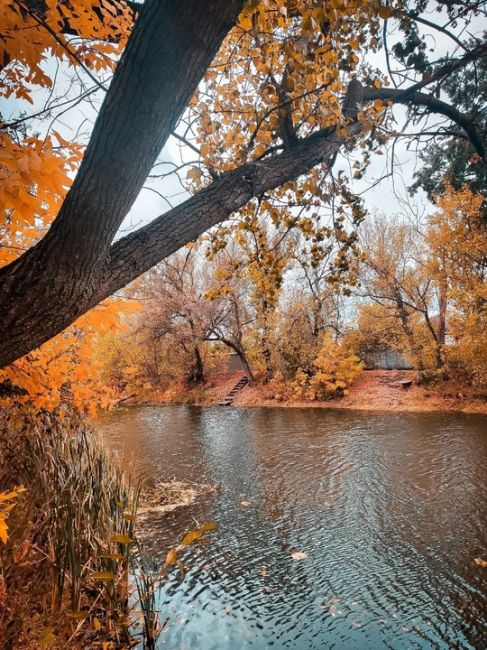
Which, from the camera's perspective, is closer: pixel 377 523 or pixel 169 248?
pixel 169 248

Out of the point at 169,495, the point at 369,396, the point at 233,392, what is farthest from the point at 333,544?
the point at 233,392

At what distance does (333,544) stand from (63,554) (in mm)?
3147

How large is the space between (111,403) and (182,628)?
6.80ft

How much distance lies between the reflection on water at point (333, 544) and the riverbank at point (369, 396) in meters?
3.88

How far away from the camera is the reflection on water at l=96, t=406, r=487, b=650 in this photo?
3.50 meters

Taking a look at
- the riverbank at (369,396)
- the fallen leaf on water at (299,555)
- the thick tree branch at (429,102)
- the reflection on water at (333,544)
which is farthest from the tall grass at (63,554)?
the riverbank at (369,396)

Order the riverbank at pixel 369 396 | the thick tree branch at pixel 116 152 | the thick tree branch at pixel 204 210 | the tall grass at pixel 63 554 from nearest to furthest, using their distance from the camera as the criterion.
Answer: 1. the thick tree branch at pixel 116 152
2. the thick tree branch at pixel 204 210
3. the tall grass at pixel 63 554
4. the riverbank at pixel 369 396

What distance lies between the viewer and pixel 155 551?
4.82 m

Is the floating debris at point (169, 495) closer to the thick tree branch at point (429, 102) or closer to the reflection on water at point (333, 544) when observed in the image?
the reflection on water at point (333, 544)

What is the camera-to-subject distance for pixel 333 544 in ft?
16.1

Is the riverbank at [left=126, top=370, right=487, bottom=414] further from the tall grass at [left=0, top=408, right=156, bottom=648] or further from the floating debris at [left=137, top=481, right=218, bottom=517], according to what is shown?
the tall grass at [left=0, top=408, right=156, bottom=648]

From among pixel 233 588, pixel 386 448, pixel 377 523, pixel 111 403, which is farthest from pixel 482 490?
pixel 111 403

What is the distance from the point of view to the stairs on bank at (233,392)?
19.8 meters

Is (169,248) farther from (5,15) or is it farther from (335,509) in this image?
(335,509)
